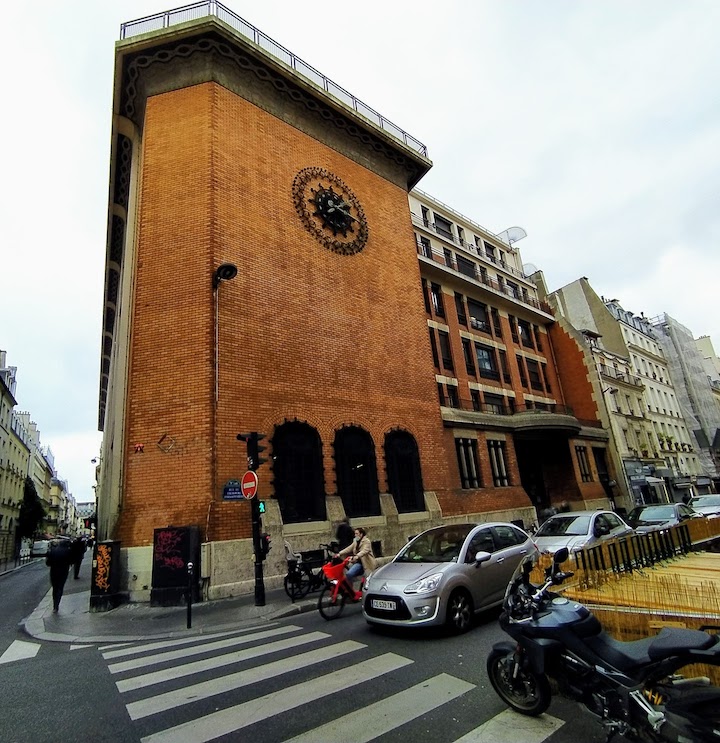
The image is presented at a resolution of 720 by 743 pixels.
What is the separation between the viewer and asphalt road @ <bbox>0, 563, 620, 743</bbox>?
3.52 m

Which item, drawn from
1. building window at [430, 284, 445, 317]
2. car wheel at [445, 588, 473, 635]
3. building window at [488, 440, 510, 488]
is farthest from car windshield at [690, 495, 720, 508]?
car wheel at [445, 588, 473, 635]

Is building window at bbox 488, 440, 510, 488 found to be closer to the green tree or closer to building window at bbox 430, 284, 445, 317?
building window at bbox 430, 284, 445, 317

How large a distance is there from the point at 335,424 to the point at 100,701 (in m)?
9.93

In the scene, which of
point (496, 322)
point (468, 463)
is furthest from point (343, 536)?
point (496, 322)

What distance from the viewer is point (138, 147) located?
16.8 m

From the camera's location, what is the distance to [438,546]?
7160 mm

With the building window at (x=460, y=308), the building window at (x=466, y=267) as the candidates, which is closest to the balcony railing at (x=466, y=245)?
the building window at (x=466, y=267)

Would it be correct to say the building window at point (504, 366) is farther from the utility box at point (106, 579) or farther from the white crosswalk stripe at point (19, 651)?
the white crosswalk stripe at point (19, 651)

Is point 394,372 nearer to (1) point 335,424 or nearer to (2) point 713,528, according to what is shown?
(1) point 335,424

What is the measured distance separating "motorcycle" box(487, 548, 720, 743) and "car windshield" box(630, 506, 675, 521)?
1247cm

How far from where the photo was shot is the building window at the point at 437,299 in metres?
24.4

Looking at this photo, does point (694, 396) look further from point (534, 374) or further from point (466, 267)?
point (466, 267)

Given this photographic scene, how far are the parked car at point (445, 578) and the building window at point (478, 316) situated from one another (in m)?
19.8

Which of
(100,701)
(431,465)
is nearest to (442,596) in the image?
(100,701)
